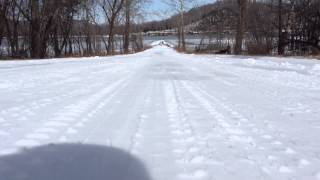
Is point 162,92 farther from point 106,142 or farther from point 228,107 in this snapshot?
point 106,142

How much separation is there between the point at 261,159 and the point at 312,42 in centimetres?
Answer: 3680

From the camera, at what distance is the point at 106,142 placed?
5406mm

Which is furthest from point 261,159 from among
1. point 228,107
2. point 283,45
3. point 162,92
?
point 283,45

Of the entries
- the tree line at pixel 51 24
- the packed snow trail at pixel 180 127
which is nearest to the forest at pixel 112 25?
the tree line at pixel 51 24

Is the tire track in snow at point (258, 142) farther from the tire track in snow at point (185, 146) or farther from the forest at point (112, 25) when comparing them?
the forest at point (112, 25)

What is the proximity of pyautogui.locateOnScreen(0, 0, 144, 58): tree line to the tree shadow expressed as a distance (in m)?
33.7

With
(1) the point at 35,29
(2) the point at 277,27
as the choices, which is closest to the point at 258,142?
(1) the point at 35,29

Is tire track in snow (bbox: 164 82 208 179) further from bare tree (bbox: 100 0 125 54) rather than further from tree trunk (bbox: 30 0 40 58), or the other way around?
bare tree (bbox: 100 0 125 54)

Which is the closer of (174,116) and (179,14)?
(174,116)

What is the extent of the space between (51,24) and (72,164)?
129ft

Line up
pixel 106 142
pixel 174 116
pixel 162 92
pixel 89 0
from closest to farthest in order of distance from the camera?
pixel 106 142 < pixel 174 116 < pixel 162 92 < pixel 89 0

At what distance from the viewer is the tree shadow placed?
419 cm

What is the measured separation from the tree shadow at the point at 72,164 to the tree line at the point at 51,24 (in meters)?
33.7

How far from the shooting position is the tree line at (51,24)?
38.9 m
